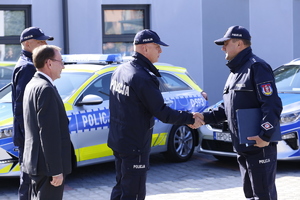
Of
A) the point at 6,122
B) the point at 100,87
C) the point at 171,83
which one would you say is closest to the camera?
the point at 6,122

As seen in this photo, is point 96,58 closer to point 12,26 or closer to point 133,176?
point 133,176

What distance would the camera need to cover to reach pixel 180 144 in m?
10.1

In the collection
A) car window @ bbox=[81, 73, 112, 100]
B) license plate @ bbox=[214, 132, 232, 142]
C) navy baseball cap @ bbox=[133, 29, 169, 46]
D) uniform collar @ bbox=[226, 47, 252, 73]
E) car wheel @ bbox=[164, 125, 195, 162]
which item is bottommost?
car wheel @ bbox=[164, 125, 195, 162]

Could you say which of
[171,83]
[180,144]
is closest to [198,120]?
[180,144]

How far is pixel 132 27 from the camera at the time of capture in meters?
15.0

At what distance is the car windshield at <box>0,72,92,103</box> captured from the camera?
889 centimetres

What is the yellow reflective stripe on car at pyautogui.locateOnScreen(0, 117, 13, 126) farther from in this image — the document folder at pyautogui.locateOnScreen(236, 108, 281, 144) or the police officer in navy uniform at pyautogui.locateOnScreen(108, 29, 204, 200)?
the document folder at pyautogui.locateOnScreen(236, 108, 281, 144)

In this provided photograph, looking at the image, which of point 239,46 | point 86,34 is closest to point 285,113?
point 239,46

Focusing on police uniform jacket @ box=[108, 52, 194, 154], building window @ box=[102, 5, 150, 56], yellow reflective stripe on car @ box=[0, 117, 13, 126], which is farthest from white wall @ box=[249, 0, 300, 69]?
police uniform jacket @ box=[108, 52, 194, 154]

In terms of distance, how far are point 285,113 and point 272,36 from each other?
7602 mm

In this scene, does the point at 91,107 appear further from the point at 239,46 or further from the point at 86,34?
the point at 86,34

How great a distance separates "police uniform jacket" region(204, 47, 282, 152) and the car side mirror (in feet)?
10.5

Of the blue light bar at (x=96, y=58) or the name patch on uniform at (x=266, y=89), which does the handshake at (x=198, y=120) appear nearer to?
the name patch on uniform at (x=266, y=89)

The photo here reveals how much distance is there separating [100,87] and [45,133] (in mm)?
4398
